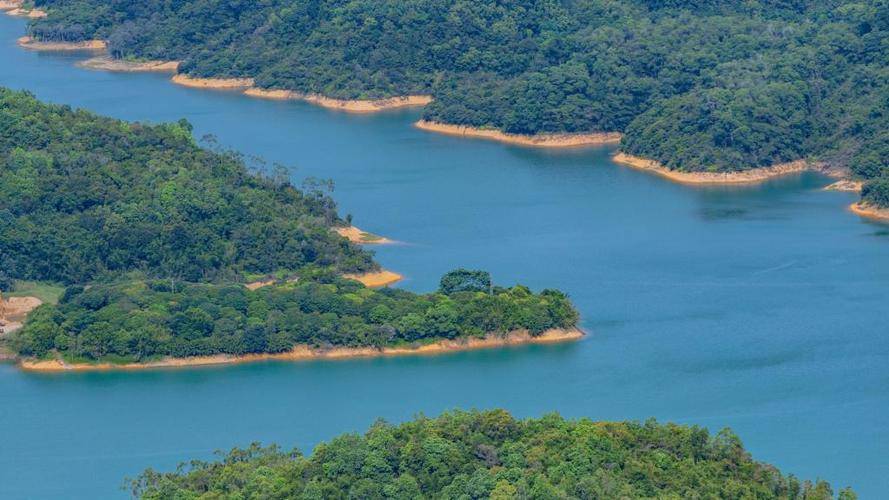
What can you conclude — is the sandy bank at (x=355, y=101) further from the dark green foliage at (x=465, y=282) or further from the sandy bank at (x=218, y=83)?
the dark green foliage at (x=465, y=282)

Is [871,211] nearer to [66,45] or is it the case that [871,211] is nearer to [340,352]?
[340,352]

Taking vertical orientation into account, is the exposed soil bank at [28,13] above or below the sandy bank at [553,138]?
below

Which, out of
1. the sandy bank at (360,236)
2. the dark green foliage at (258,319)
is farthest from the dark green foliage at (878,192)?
the dark green foliage at (258,319)

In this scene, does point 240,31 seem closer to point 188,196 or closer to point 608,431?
point 188,196

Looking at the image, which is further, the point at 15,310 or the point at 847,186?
the point at 847,186

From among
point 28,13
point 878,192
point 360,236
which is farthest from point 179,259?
point 28,13

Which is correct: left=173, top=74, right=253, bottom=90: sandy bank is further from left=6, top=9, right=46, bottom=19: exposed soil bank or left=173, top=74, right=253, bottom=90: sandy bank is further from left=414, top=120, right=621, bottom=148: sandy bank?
left=6, top=9, right=46, bottom=19: exposed soil bank
